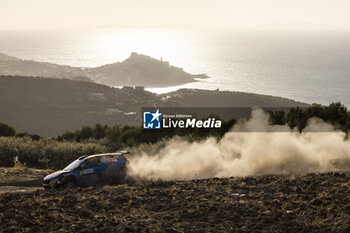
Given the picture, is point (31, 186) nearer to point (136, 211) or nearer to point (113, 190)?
point (113, 190)

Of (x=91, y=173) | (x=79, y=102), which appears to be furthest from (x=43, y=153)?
(x=79, y=102)

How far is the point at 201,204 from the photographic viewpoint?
12.9 m

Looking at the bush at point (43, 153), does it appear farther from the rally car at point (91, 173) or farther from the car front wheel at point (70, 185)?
the car front wheel at point (70, 185)

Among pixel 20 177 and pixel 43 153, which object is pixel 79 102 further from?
pixel 20 177

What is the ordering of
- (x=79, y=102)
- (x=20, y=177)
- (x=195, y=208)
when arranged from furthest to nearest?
(x=79, y=102)
(x=20, y=177)
(x=195, y=208)

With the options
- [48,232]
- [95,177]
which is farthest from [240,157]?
[48,232]

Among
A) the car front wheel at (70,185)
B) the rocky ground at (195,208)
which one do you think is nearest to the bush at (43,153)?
the car front wheel at (70,185)

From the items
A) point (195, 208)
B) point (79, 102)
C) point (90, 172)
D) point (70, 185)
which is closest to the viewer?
point (195, 208)

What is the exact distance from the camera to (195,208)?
1269cm

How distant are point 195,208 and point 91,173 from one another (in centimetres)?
802

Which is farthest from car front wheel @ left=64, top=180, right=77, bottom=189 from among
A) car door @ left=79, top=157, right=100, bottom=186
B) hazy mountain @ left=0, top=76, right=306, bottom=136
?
hazy mountain @ left=0, top=76, right=306, bottom=136

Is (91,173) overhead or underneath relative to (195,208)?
underneath

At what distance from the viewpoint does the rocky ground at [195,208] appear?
11047 millimetres

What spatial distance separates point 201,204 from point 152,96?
15034cm
